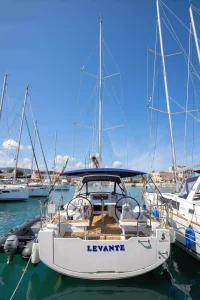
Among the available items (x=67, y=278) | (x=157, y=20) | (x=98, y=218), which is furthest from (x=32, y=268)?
(x=157, y=20)

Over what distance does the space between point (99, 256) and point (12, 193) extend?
2456 cm

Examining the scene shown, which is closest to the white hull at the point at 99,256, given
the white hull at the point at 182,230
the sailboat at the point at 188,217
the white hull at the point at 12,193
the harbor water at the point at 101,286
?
the harbor water at the point at 101,286

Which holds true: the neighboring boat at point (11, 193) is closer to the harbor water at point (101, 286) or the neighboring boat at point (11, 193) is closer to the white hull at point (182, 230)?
the harbor water at point (101, 286)

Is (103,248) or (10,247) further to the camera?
(10,247)

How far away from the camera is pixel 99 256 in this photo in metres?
4.90

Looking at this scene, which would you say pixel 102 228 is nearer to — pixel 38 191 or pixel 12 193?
pixel 12 193

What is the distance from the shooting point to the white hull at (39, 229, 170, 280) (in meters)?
4.88

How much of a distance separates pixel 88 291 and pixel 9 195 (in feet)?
78.8

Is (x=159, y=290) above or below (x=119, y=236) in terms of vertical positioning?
below

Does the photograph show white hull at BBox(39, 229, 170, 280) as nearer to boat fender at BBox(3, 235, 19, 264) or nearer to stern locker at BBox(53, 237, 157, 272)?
stern locker at BBox(53, 237, 157, 272)

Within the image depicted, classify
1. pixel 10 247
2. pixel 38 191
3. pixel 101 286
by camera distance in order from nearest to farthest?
pixel 101 286
pixel 10 247
pixel 38 191

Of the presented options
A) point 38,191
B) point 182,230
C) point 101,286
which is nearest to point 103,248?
point 101,286

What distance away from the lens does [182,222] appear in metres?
8.17

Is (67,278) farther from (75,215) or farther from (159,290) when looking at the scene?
(159,290)
